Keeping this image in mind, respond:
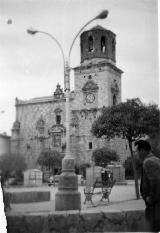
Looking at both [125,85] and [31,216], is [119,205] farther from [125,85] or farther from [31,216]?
[125,85]

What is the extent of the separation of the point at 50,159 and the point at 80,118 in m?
0.51

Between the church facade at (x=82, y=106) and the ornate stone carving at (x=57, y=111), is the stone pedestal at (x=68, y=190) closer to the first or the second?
the church facade at (x=82, y=106)

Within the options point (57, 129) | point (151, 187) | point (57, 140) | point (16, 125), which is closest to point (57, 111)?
point (57, 129)

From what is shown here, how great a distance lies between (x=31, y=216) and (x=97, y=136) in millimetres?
1045

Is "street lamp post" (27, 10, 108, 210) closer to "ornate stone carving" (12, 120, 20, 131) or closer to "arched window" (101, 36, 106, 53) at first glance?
"arched window" (101, 36, 106, 53)

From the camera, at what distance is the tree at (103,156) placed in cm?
431

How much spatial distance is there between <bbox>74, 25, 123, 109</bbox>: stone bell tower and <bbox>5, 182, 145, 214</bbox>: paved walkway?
33.2 inches

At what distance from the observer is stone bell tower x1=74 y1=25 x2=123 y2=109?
4.28m

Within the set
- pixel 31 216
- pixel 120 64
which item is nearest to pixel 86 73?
pixel 120 64

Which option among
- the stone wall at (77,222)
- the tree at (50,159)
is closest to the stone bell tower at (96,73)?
the tree at (50,159)

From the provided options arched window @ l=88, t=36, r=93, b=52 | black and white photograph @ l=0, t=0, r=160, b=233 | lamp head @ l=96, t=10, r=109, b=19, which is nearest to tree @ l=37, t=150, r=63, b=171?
black and white photograph @ l=0, t=0, r=160, b=233

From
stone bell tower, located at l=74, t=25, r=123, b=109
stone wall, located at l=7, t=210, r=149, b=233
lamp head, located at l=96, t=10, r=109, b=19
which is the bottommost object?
stone wall, located at l=7, t=210, r=149, b=233

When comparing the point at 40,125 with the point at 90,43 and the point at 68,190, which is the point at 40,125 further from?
the point at 90,43

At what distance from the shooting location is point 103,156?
4391 millimetres
